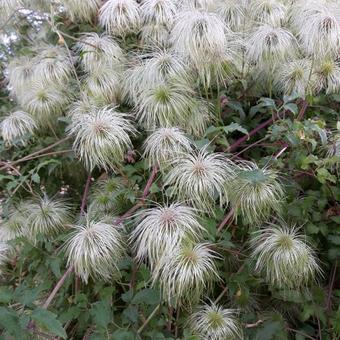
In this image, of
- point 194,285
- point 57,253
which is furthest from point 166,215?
point 57,253

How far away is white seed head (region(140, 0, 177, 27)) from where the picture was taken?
1799mm

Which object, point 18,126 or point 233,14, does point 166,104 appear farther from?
point 18,126

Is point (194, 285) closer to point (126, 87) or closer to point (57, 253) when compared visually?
point (57, 253)

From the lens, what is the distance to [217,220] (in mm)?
1367

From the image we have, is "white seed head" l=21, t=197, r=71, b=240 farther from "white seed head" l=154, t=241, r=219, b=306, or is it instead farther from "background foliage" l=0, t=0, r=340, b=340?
"white seed head" l=154, t=241, r=219, b=306

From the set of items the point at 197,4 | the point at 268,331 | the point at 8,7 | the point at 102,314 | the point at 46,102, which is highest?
the point at 8,7

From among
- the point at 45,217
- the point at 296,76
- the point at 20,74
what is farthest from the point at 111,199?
the point at 20,74

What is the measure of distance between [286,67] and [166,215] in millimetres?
720

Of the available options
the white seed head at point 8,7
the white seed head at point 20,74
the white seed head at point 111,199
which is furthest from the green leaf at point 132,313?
the white seed head at point 8,7

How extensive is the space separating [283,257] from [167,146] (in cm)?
43

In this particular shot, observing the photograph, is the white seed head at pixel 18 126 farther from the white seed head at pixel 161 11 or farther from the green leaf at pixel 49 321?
the green leaf at pixel 49 321

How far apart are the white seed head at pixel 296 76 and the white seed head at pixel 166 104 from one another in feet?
1.06

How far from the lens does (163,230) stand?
1.22m

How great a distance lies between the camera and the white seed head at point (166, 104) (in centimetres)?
150
